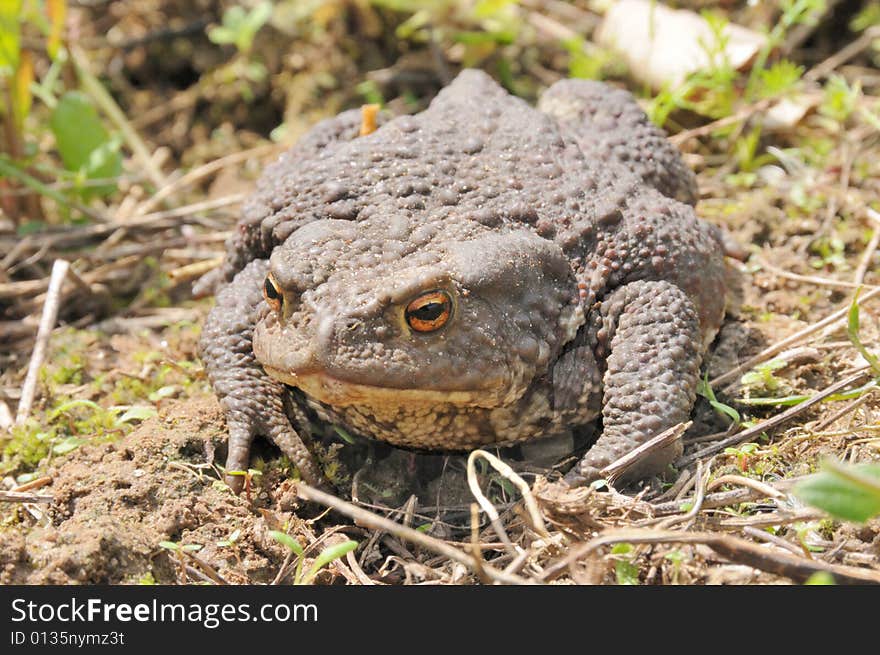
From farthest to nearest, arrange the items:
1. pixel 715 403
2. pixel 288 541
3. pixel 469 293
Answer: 1. pixel 715 403
2. pixel 469 293
3. pixel 288 541

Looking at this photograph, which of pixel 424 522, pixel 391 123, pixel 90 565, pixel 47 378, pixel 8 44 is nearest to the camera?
pixel 90 565

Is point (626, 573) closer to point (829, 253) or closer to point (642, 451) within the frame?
point (642, 451)

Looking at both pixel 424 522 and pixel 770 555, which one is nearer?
pixel 770 555

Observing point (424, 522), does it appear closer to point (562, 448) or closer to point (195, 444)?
point (562, 448)

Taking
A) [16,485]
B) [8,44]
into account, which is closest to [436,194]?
[16,485]

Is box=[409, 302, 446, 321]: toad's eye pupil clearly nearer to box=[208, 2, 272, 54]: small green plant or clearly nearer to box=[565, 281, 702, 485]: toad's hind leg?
box=[565, 281, 702, 485]: toad's hind leg

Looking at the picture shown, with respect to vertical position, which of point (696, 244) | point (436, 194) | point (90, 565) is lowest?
point (90, 565)

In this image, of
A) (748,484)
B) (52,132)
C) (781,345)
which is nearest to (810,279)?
(781,345)
